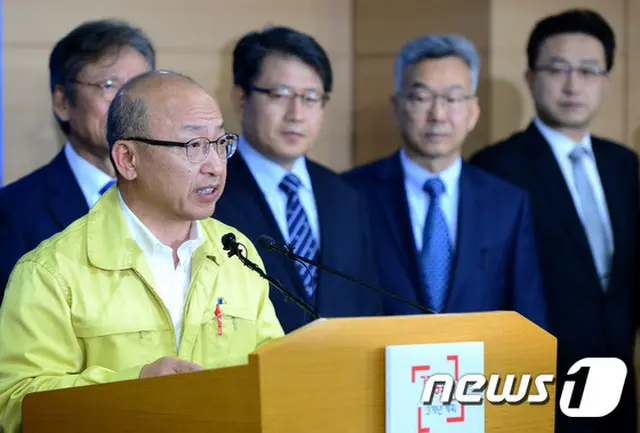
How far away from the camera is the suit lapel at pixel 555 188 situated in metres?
4.27

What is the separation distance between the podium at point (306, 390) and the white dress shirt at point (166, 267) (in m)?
0.36

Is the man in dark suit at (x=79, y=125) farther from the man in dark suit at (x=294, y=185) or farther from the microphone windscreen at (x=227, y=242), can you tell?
the microphone windscreen at (x=227, y=242)

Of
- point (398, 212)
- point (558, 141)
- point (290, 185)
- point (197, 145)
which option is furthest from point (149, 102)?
point (558, 141)

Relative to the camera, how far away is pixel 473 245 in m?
3.91

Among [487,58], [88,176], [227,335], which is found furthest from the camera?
[487,58]

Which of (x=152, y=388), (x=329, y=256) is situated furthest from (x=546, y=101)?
(x=152, y=388)

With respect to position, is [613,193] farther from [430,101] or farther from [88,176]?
[88,176]

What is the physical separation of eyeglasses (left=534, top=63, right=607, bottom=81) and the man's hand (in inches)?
100

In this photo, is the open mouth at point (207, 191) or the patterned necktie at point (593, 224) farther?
the patterned necktie at point (593, 224)

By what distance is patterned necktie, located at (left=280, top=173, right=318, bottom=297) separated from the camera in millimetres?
3559

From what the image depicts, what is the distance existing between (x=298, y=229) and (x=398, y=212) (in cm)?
50

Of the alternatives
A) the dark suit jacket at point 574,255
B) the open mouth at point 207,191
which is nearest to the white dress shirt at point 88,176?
the open mouth at point 207,191

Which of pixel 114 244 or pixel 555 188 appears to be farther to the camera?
pixel 555 188

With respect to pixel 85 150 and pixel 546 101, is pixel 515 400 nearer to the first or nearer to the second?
pixel 85 150
